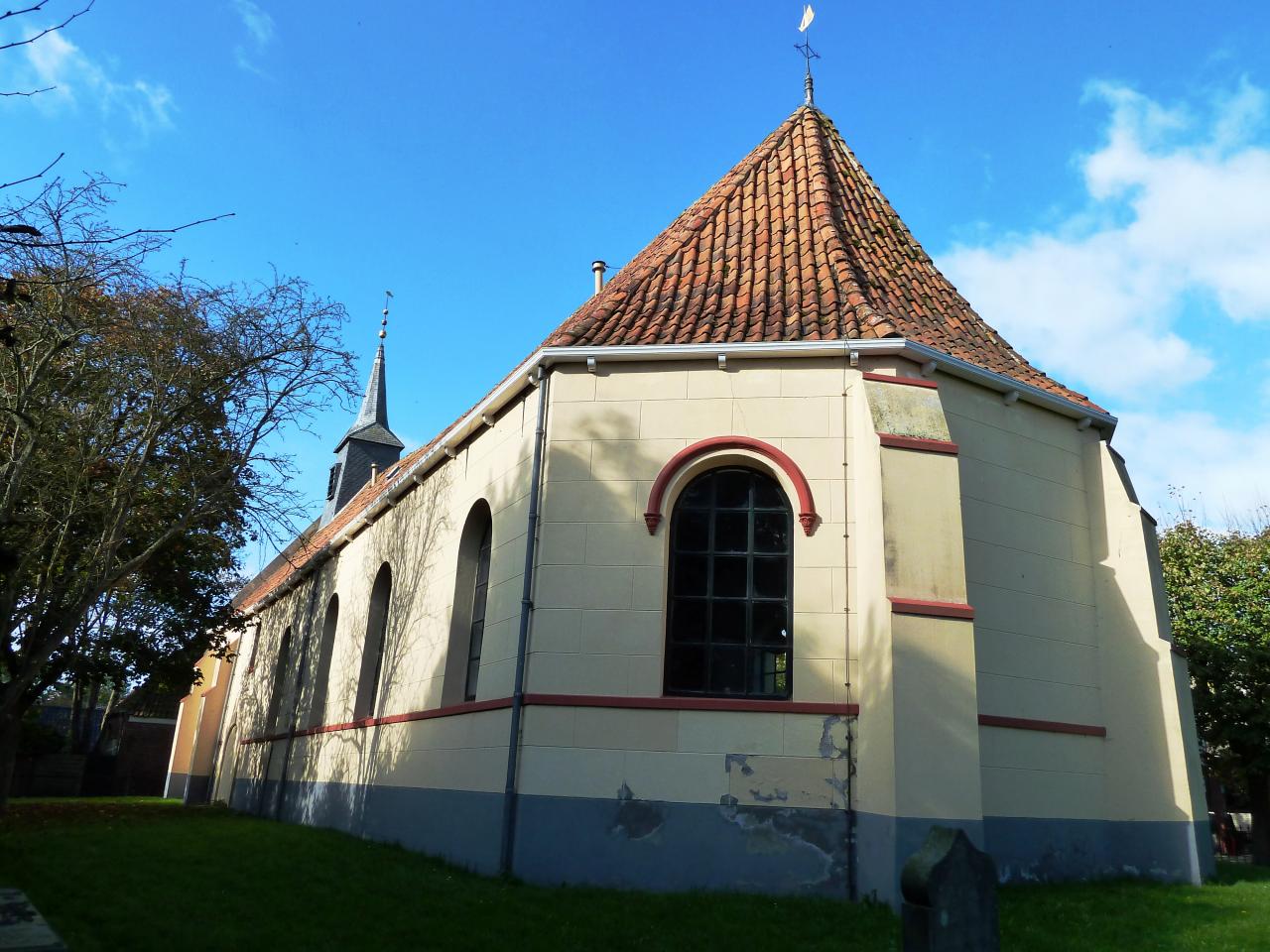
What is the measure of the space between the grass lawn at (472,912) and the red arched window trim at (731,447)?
3597 millimetres

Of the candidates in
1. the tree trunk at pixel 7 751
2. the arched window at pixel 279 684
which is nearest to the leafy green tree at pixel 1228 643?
the arched window at pixel 279 684

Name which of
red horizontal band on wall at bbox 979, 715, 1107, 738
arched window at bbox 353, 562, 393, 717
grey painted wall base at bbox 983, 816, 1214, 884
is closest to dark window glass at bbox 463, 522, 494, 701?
arched window at bbox 353, 562, 393, 717

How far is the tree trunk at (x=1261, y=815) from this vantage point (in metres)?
20.7

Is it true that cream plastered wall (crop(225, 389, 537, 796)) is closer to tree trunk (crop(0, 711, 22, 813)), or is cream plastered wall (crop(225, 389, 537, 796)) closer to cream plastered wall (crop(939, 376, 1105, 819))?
tree trunk (crop(0, 711, 22, 813))

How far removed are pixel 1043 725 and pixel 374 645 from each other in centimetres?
1054

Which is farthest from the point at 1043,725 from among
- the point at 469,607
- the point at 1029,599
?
the point at 469,607

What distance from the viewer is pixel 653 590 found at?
981cm

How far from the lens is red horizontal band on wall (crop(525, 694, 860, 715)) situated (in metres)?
9.05

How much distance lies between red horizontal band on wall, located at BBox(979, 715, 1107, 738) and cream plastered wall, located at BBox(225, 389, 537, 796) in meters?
4.93

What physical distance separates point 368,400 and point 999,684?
27456 mm

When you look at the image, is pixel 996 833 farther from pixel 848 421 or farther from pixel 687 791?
pixel 848 421

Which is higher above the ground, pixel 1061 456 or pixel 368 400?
pixel 368 400

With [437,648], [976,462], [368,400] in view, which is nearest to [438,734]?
[437,648]

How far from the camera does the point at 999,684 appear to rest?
9.77 metres
